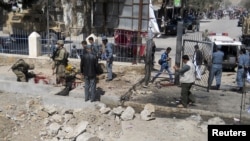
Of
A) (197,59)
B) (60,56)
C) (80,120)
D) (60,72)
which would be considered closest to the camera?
(80,120)

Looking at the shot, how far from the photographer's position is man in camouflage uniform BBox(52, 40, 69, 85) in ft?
37.8

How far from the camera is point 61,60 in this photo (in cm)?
1156

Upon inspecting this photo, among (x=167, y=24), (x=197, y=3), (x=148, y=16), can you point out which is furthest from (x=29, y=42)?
(x=197, y=3)

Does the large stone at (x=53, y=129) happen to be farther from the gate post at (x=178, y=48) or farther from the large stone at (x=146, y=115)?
the gate post at (x=178, y=48)

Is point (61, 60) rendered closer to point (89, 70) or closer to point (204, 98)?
point (89, 70)

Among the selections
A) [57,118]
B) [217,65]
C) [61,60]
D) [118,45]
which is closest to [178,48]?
[217,65]

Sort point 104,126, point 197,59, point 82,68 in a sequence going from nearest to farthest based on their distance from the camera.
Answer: point 104,126, point 82,68, point 197,59

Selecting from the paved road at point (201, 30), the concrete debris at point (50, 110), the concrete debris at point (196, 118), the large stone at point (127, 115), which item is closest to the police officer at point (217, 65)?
the concrete debris at point (196, 118)

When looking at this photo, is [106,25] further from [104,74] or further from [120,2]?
[104,74]

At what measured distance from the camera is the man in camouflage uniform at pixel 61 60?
453 inches

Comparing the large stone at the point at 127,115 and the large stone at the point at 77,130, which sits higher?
the large stone at the point at 127,115

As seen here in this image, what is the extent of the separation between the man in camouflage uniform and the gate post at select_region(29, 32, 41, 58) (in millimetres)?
3098

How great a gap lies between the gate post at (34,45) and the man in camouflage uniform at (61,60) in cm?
310

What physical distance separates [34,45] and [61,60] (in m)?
3.50
